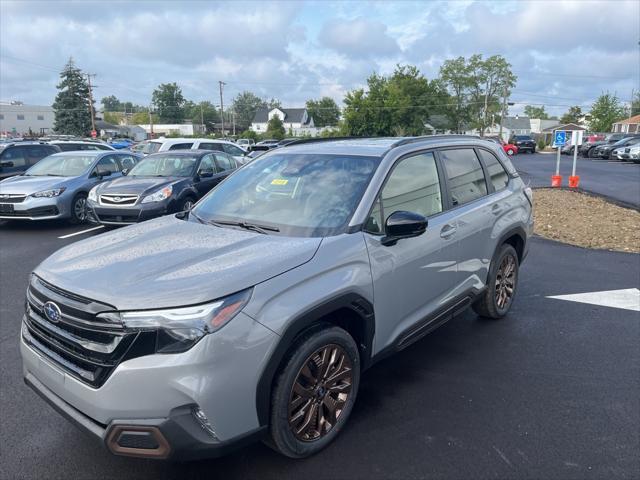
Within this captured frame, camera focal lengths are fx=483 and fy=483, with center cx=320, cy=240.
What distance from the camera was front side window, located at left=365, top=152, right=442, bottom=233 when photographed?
128 inches

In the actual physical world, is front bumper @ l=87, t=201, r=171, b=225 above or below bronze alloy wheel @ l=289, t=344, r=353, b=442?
above

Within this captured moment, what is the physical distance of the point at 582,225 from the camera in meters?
9.52

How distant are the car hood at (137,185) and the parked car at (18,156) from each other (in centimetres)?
558

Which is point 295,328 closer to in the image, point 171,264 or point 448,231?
point 171,264

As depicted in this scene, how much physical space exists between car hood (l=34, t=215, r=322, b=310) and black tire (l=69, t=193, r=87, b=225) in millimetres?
Answer: 7525

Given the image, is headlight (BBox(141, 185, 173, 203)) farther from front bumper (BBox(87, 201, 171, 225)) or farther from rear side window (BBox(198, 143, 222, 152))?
rear side window (BBox(198, 143, 222, 152))

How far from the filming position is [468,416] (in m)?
3.26

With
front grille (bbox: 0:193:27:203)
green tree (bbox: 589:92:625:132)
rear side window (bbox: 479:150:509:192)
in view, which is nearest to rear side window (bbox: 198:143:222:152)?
front grille (bbox: 0:193:27:203)

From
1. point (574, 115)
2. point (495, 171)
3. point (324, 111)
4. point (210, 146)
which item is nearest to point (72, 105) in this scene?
point (324, 111)

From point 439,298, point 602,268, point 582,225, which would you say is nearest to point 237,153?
point 582,225

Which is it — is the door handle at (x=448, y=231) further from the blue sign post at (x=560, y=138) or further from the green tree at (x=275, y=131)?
the green tree at (x=275, y=131)

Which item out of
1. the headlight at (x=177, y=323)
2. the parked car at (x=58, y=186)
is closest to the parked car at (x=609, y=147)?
the parked car at (x=58, y=186)

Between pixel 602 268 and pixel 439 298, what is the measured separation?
4.27 metres

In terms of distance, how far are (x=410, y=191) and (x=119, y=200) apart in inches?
256
